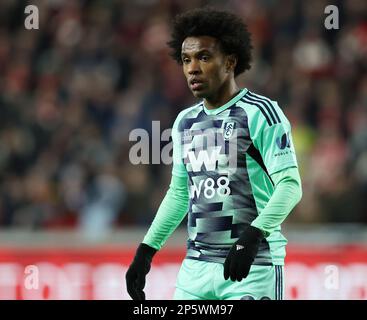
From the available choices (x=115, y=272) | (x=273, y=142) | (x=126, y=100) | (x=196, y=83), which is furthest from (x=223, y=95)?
(x=126, y=100)

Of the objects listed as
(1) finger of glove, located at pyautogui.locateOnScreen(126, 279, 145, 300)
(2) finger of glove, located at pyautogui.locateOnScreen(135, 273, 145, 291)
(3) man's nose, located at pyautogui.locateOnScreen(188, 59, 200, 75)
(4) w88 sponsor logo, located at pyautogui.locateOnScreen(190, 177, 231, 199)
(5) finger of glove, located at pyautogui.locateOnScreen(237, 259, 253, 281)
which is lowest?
(1) finger of glove, located at pyautogui.locateOnScreen(126, 279, 145, 300)

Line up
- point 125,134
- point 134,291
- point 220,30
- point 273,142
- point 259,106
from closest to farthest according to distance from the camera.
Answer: point 273,142, point 259,106, point 220,30, point 134,291, point 125,134

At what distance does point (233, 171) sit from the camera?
5371 millimetres

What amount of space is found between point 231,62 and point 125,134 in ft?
21.3

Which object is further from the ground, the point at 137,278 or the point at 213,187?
the point at 213,187

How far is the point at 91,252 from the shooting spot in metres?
10.2

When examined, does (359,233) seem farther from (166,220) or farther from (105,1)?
(105,1)

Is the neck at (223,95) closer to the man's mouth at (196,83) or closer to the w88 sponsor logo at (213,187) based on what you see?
the man's mouth at (196,83)

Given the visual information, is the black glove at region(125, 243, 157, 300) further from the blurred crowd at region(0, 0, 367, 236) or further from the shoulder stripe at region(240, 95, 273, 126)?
the blurred crowd at region(0, 0, 367, 236)

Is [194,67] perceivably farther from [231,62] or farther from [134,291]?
[134,291]

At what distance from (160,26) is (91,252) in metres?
4.30

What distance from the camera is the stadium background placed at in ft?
33.1

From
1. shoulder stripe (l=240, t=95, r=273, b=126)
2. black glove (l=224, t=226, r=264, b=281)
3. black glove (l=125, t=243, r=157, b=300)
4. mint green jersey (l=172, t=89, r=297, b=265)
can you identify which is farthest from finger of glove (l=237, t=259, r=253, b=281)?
black glove (l=125, t=243, r=157, b=300)

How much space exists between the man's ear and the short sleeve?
36cm
